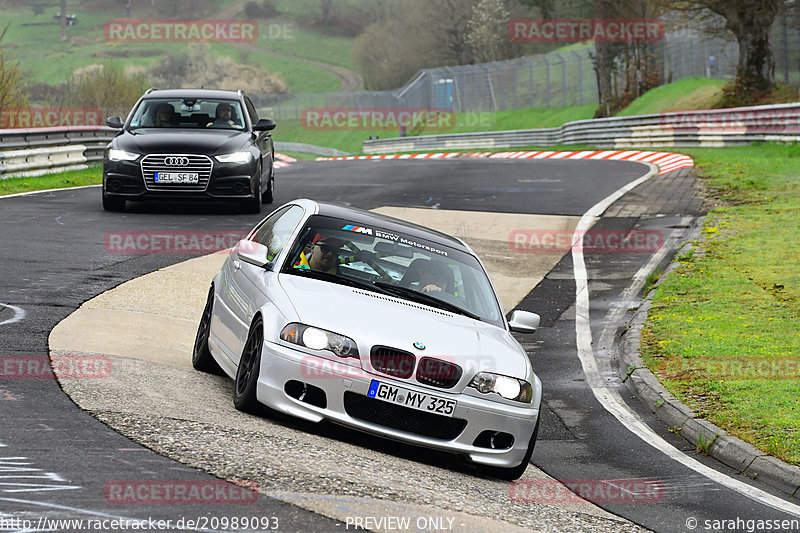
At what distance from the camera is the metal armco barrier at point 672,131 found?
3066cm

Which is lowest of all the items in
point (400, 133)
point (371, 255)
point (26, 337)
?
point (400, 133)

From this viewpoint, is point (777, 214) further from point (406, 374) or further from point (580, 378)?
point (406, 374)

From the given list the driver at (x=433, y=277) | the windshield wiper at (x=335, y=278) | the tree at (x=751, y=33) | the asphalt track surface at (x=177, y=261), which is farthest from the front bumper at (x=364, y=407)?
Result: the tree at (x=751, y=33)

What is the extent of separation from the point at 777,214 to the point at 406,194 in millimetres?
7557

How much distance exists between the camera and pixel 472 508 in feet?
20.5

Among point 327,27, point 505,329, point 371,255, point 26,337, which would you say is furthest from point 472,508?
point 327,27

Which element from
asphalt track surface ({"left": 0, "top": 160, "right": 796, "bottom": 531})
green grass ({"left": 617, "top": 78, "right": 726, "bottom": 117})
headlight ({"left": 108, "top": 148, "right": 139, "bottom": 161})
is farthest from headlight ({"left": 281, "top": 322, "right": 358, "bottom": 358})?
green grass ({"left": 617, "top": 78, "right": 726, "bottom": 117})

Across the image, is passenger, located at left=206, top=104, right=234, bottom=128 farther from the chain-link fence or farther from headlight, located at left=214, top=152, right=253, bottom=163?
the chain-link fence

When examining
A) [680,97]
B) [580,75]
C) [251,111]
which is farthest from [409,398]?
[580,75]

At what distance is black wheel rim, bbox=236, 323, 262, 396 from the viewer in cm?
735

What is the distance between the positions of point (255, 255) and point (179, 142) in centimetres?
999

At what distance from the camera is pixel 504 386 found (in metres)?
7.22

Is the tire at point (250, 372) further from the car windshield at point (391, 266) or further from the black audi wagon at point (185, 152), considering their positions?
the black audi wagon at point (185, 152)

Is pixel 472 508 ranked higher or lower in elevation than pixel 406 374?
lower
